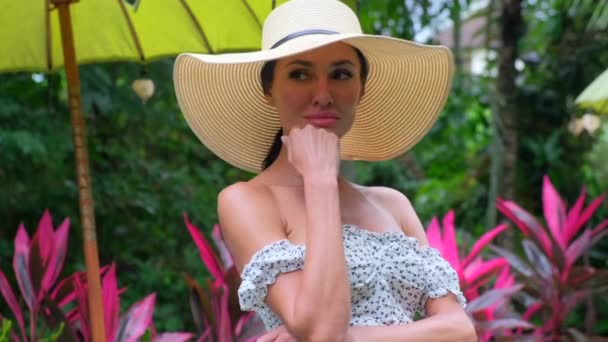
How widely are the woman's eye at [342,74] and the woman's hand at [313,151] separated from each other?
0.15 metres

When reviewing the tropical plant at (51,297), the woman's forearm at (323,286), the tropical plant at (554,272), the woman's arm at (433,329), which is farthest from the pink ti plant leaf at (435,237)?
the woman's forearm at (323,286)

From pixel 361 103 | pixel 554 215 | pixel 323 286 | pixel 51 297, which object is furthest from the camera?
pixel 554 215

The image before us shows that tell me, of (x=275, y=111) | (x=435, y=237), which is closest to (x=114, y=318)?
(x=435, y=237)

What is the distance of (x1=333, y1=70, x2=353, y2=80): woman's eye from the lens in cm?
182

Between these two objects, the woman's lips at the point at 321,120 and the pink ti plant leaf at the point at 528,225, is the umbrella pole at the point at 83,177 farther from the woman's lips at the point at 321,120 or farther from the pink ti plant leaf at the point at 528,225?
the pink ti plant leaf at the point at 528,225

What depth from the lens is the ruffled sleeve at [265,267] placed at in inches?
64.9

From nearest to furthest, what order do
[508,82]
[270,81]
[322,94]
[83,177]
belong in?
[322,94] → [270,81] → [83,177] → [508,82]

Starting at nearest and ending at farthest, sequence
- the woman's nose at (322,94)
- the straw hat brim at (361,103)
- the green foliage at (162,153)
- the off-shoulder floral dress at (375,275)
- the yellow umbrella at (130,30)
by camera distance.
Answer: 1. the off-shoulder floral dress at (375,275)
2. the woman's nose at (322,94)
3. the straw hat brim at (361,103)
4. the yellow umbrella at (130,30)
5. the green foliage at (162,153)

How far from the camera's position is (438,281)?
183cm

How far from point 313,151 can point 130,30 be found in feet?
4.37

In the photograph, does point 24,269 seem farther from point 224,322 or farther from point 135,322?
point 224,322

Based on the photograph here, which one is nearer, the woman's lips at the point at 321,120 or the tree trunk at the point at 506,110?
the woman's lips at the point at 321,120

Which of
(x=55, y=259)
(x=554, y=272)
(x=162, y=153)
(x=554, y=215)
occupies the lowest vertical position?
(x=554, y=272)

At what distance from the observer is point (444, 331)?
5.74ft
